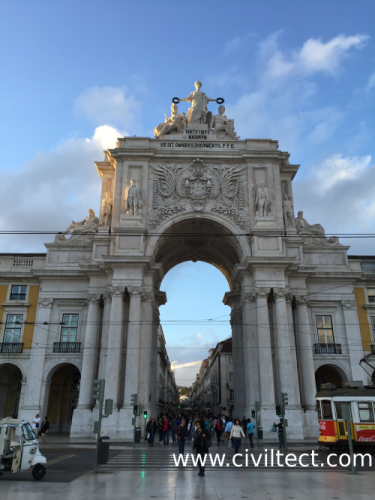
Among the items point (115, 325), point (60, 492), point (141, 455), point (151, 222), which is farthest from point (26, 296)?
point (60, 492)

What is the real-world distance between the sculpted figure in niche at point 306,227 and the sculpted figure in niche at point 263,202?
4.08m

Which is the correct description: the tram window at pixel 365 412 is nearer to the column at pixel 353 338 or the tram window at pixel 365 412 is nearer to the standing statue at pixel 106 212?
the column at pixel 353 338

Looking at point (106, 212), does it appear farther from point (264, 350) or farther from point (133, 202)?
point (264, 350)

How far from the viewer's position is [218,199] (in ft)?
112

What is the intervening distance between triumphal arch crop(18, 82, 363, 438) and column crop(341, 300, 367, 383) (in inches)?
3.1

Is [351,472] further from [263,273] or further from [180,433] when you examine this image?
[263,273]

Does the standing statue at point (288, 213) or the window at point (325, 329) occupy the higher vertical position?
the standing statue at point (288, 213)

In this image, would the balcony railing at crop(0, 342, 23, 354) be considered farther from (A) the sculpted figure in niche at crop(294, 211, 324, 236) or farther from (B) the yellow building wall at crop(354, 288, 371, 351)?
(B) the yellow building wall at crop(354, 288, 371, 351)

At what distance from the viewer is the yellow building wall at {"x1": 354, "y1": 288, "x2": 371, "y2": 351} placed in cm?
3328

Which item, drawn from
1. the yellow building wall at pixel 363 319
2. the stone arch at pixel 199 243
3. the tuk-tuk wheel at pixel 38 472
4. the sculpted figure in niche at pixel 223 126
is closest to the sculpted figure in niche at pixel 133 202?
the stone arch at pixel 199 243

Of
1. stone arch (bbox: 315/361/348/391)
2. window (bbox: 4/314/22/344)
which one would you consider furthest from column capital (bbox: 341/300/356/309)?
window (bbox: 4/314/22/344)

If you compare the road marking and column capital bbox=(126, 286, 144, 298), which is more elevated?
column capital bbox=(126, 286, 144, 298)

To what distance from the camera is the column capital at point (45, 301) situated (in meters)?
33.6

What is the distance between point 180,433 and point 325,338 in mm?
18834
